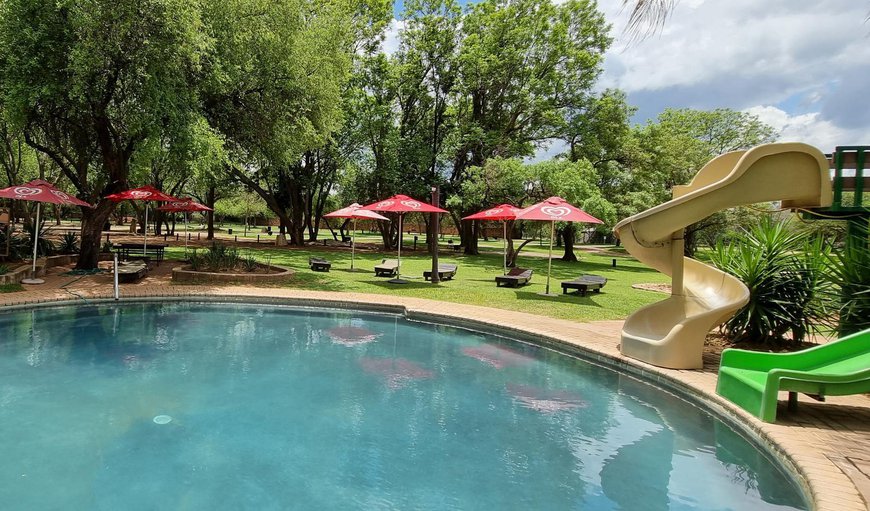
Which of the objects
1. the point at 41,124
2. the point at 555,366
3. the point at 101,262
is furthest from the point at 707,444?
the point at 101,262

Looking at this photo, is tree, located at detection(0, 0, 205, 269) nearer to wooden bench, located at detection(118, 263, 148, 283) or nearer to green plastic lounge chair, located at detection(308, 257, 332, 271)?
wooden bench, located at detection(118, 263, 148, 283)

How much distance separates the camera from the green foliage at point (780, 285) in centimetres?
819

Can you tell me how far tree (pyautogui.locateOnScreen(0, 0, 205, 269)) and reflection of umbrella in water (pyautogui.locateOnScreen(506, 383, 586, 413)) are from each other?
409 inches

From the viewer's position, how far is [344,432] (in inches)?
212

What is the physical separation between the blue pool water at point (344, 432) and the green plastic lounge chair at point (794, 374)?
499 millimetres

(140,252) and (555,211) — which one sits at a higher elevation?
(555,211)

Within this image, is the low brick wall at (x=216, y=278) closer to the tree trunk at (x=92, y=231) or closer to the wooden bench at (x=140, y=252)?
the tree trunk at (x=92, y=231)

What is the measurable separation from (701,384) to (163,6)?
13263mm

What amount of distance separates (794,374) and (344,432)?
16.0ft

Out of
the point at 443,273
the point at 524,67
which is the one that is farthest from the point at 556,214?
the point at 524,67

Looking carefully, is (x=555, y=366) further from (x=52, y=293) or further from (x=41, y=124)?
(x=41, y=124)

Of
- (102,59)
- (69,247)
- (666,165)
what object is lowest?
(69,247)

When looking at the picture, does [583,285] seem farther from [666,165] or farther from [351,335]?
[666,165]

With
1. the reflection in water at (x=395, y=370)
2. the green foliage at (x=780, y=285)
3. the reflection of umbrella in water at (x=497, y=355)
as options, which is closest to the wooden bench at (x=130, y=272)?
the reflection in water at (x=395, y=370)
